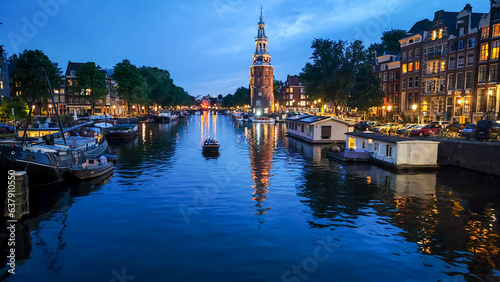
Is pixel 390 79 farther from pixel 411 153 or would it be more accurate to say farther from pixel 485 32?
pixel 411 153

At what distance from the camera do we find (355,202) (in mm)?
27000

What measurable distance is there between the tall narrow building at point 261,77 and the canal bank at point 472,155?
11707 cm

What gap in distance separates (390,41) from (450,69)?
56.9 metres

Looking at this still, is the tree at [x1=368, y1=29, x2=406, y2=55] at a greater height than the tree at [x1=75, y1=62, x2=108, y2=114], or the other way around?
the tree at [x1=368, y1=29, x2=406, y2=55]

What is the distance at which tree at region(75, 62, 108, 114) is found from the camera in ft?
338

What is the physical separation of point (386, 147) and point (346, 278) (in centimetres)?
2955

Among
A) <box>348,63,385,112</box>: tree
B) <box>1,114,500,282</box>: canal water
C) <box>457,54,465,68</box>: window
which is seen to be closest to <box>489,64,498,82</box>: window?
<box>457,54,465,68</box>: window

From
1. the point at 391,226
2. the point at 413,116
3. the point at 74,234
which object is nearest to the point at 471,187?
the point at 391,226

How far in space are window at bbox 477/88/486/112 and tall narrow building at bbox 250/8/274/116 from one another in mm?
100600

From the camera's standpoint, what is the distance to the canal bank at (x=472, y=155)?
3584 cm

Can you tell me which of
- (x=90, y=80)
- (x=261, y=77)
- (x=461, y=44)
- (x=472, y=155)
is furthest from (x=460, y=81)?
(x=261, y=77)

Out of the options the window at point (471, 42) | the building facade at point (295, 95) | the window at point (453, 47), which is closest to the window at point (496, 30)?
the window at point (471, 42)

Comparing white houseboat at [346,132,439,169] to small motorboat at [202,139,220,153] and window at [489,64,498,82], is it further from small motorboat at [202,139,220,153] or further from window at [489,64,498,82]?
window at [489,64,498,82]

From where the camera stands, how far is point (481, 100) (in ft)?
205
